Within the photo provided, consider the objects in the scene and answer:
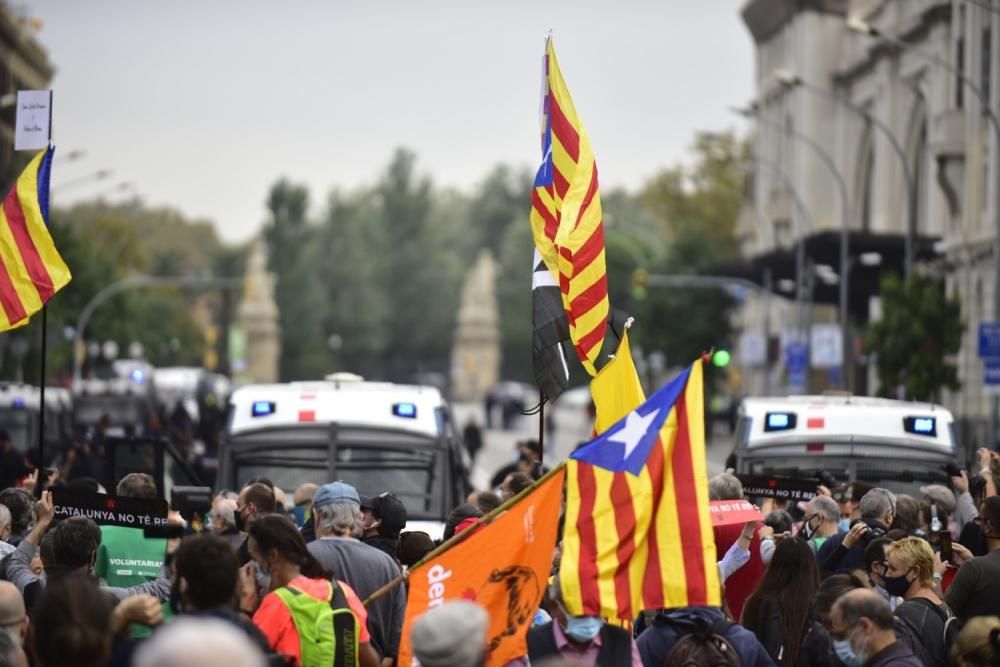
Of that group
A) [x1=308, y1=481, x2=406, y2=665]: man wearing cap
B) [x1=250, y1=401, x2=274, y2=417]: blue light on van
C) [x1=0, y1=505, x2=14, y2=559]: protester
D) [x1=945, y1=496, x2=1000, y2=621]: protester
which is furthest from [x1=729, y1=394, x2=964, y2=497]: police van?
[x1=308, y1=481, x2=406, y2=665]: man wearing cap

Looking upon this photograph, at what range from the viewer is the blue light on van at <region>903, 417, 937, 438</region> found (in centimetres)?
1766

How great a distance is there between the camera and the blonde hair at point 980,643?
7977 millimetres

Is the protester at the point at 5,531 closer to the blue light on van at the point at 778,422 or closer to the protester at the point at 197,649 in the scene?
the protester at the point at 197,649

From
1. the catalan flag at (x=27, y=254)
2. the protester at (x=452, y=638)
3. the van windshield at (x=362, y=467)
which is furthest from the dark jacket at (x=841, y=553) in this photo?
the van windshield at (x=362, y=467)

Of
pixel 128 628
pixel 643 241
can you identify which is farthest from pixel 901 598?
pixel 643 241

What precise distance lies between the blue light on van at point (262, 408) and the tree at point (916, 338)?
75.1 feet

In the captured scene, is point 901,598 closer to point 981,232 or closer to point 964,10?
point 981,232

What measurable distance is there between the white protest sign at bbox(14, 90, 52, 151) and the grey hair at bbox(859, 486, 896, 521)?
6185 millimetres

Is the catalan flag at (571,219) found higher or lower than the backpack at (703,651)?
higher

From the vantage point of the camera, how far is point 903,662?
8.10 metres

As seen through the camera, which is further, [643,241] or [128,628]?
[643,241]

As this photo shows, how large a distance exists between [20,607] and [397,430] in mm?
10104

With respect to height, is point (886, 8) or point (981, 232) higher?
point (886, 8)

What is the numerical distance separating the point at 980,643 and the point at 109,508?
470 cm
